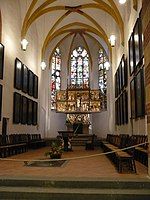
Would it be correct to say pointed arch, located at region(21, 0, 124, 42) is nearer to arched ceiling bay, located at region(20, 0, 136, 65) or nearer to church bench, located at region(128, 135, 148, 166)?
arched ceiling bay, located at region(20, 0, 136, 65)

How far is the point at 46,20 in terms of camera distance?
18.5 metres

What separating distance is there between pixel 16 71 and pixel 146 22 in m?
9.55

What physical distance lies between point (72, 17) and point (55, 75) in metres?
6.26

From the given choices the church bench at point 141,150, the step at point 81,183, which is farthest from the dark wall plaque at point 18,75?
the step at point 81,183

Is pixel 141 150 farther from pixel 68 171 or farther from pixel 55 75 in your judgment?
pixel 55 75

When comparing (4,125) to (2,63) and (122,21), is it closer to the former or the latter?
(2,63)

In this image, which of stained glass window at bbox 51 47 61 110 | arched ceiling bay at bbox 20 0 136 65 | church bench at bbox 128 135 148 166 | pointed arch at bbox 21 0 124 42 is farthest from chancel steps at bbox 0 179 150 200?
stained glass window at bbox 51 47 61 110

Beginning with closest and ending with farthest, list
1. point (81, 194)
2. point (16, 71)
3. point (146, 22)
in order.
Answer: point (81, 194)
point (146, 22)
point (16, 71)

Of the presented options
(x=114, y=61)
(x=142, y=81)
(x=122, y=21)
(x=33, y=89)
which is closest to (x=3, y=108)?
(x=33, y=89)

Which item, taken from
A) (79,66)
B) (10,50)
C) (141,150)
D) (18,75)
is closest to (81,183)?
(141,150)

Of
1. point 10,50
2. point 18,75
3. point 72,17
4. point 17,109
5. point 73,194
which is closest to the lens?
point 73,194

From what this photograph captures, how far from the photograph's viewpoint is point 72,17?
63.5 ft

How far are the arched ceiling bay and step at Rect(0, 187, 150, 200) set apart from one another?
10.7 metres

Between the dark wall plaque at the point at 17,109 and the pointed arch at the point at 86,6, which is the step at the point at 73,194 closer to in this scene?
the dark wall plaque at the point at 17,109
